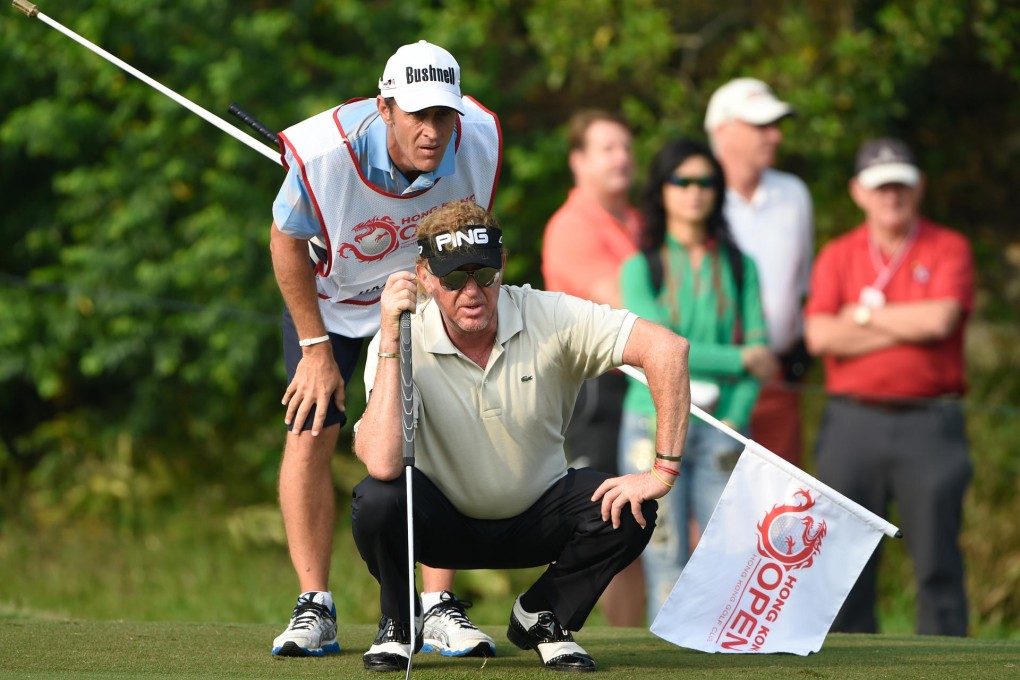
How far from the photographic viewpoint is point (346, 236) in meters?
4.51

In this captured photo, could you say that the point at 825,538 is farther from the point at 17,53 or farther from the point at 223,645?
the point at 17,53

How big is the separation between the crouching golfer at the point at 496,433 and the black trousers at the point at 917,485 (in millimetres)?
2371

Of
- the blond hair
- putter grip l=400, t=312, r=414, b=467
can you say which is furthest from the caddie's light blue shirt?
putter grip l=400, t=312, r=414, b=467

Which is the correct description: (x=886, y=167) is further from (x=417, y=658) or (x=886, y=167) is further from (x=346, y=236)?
(x=417, y=658)

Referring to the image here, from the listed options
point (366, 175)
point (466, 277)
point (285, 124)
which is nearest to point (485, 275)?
point (466, 277)

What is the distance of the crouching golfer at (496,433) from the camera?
4133 millimetres

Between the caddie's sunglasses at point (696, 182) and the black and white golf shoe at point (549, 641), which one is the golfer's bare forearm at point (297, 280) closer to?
the black and white golf shoe at point (549, 641)

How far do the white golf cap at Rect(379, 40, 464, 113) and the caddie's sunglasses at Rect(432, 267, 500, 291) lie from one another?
0.51 meters

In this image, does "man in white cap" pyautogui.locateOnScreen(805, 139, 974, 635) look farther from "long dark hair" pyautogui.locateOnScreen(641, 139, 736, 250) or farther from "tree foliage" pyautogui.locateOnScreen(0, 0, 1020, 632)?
"tree foliage" pyautogui.locateOnScreen(0, 0, 1020, 632)

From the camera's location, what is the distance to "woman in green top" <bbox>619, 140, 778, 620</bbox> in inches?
247

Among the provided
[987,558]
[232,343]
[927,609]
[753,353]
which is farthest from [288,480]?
[987,558]

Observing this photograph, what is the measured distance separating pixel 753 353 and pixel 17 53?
198 inches

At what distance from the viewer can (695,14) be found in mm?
9586

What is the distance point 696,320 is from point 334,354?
6.36ft
